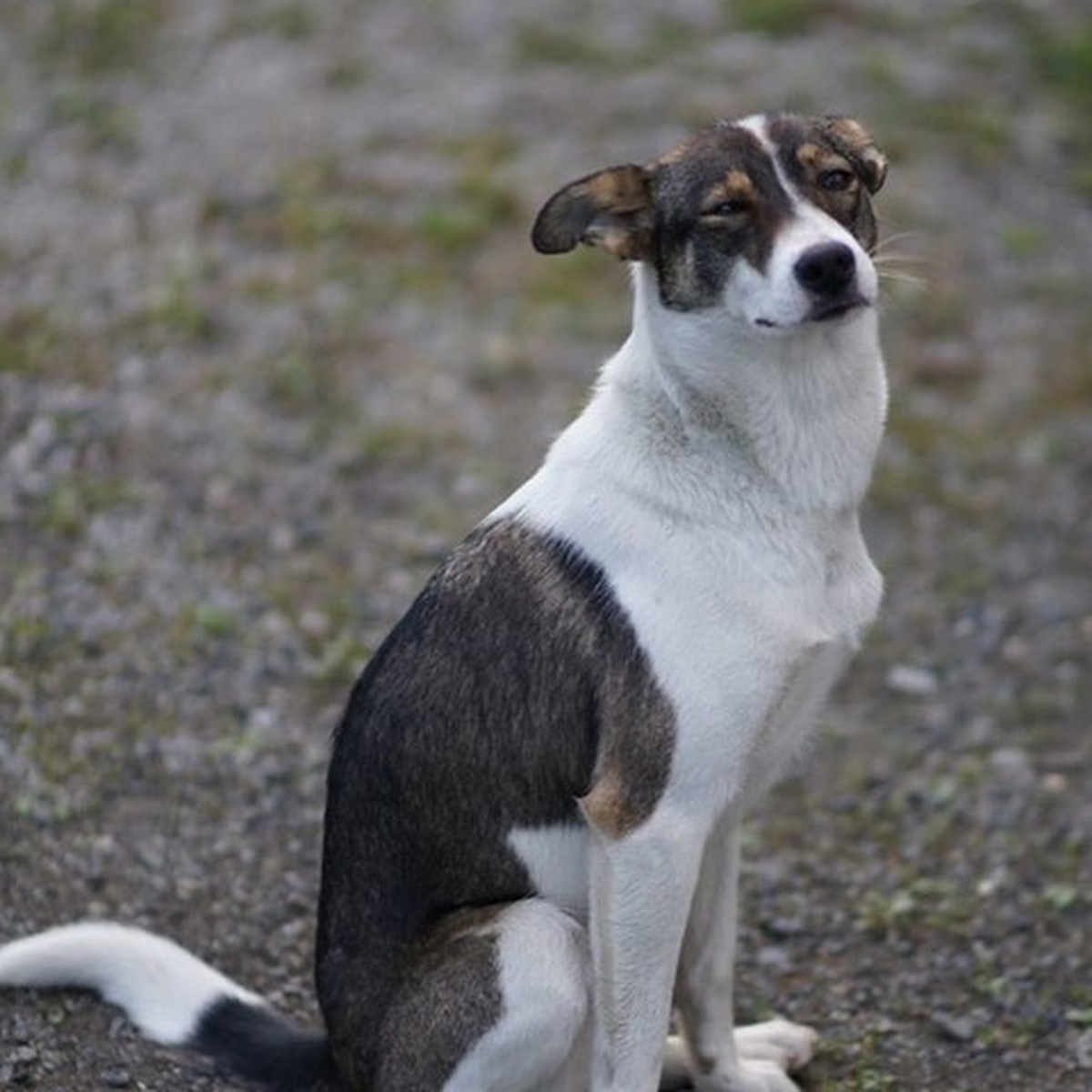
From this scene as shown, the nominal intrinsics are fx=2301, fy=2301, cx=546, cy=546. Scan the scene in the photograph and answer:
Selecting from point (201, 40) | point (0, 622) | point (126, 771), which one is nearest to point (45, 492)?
point (0, 622)

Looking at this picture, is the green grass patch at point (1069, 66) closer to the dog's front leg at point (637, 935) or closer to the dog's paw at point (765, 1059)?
the dog's paw at point (765, 1059)

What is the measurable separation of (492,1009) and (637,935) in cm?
35

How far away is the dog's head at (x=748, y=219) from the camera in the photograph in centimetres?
486

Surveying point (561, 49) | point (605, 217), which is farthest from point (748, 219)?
point (561, 49)

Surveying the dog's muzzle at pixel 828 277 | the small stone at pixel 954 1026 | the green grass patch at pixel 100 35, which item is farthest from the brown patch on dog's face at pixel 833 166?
the green grass patch at pixel 100 35

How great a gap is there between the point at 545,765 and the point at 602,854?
257mm

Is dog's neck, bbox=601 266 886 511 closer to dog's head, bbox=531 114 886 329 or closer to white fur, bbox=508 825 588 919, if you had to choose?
dog's head, bbox=531 114 886 329

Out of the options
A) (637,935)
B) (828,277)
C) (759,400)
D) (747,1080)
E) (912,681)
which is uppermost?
(828,277)

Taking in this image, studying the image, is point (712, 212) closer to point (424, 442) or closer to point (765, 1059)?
point (765, 1059)

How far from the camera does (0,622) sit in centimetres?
796

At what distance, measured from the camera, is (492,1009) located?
491 cm

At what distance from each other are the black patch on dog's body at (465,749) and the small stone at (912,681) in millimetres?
2986

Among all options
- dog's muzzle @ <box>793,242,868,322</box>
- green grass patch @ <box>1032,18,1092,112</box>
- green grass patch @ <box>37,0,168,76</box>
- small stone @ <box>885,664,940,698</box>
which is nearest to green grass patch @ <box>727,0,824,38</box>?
green grass patch @ <box>1032,18,1092,112</box>

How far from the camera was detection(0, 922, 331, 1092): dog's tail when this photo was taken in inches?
215
